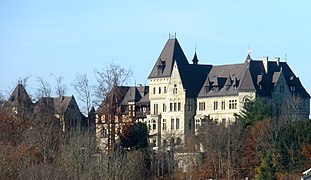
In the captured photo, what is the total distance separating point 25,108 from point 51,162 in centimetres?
1886

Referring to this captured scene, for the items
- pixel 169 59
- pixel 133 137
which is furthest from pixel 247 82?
pixel 133 137

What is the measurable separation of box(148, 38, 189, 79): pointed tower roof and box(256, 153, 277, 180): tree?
98.7 feet

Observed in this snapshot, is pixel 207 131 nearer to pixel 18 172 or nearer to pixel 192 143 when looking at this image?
pixel 192 143

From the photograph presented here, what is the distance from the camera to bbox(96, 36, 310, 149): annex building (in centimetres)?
7869

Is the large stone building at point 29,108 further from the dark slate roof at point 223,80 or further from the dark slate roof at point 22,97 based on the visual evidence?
the dark slate roof at point 223,80

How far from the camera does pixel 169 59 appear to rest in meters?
84.1

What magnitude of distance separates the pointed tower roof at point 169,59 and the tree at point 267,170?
98.7ft

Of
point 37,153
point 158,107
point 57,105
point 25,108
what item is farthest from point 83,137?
point 158,107

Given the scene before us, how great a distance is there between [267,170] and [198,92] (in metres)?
31.1

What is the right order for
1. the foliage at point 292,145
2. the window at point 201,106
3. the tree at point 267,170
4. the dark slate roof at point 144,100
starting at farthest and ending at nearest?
1. the dark slate roof at point 144,100
2. the window at point 201,106
3. the foliage at point 292,145
4. the tree at point 267,170

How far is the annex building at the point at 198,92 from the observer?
258ft

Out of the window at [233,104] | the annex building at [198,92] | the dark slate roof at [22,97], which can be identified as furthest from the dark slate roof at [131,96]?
the dark slate roof at [22,97]

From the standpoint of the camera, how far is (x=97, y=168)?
41.3m

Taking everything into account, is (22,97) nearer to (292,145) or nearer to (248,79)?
(248,79)
